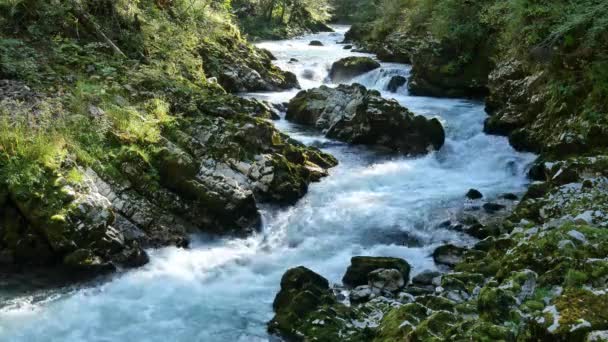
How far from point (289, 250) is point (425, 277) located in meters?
2.65

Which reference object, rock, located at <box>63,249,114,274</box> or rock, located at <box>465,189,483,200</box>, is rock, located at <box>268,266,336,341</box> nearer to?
rock, located at <box>63,249,114,274</box>

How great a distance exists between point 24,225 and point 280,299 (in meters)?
4.00

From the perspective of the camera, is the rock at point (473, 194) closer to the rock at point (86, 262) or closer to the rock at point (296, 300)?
the rock at point (296, 300)

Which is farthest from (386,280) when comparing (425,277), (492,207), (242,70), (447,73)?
(242,70)

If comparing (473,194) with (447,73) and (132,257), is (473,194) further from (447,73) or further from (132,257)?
(447,73)


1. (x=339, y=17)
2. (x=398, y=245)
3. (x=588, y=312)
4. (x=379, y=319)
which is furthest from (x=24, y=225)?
(x=339, y=17)

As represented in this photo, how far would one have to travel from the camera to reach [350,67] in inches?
942

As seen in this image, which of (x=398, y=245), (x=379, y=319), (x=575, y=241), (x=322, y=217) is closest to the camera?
(x=575, y=241)

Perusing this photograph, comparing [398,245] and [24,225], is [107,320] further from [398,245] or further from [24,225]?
[398,245]

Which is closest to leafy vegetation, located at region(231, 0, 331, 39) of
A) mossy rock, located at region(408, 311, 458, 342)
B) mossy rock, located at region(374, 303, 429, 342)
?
mossy rock, located at region(374, 303, 429, 342)

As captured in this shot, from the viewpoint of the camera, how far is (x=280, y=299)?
7.61m

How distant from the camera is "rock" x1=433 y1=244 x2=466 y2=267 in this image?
877 centimetres

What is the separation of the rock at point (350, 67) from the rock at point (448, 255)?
15.5 metres

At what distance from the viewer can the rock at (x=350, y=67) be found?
23.6 metres
